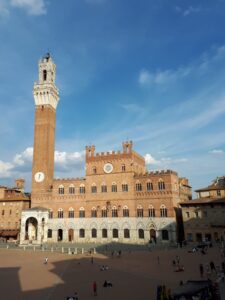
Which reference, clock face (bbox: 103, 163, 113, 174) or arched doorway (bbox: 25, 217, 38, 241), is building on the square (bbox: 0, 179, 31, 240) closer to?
arched doorway (bbox: 25, 217, 38, 241)

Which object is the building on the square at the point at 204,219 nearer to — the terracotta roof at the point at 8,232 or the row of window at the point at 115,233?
the row of window at the point at 115,233

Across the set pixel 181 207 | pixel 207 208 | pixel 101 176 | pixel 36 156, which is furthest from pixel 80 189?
pixel 207 208

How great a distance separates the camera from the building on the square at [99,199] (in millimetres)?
53913

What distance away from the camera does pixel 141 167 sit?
206ft

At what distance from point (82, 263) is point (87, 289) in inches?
469

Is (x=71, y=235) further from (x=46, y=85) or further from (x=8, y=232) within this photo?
(x=46, y=85)

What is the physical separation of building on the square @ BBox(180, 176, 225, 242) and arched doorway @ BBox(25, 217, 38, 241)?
2905 cm

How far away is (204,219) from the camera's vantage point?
51156 mm

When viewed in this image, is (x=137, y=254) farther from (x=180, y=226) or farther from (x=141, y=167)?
(x=141, y=167)

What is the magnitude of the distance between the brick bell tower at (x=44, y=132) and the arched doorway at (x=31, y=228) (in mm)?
3205

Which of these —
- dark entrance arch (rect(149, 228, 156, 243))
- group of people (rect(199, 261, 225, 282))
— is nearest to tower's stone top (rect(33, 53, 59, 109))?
dark entrance arch (rect(149, 228, 156, 243))

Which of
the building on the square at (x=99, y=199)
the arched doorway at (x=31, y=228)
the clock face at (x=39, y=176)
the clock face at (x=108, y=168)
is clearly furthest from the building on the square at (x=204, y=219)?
the arched doorway at (x=31, y=228)

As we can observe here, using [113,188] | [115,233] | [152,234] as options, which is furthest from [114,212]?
[152,234]

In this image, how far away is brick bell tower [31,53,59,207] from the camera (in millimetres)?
62581
